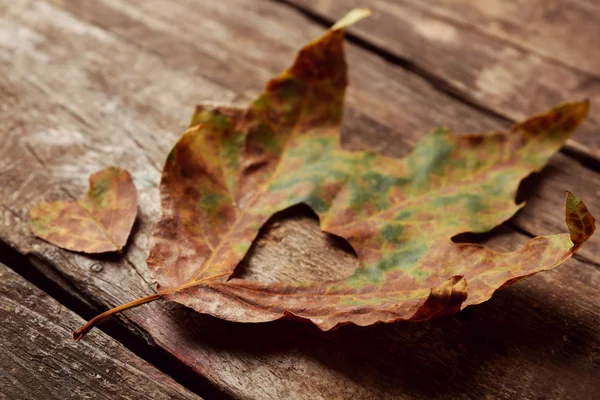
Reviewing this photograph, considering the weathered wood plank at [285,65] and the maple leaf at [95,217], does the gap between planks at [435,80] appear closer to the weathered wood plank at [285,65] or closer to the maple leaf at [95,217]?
the weathered wood plank at [285,65]

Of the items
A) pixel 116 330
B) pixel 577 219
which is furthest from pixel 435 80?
pixel 116 330

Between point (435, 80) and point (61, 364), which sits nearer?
point (61, 364)

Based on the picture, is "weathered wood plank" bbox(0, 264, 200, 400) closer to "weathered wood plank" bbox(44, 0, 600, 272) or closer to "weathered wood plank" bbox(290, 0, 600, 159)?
"weathered wood plank" bbox(44, 0, 600, 272)

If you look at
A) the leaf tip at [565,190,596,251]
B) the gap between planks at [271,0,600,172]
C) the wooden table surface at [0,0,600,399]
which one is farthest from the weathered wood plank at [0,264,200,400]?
the gap between planks at [271,0,600,172]

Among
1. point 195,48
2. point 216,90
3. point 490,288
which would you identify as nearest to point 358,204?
point 490,288

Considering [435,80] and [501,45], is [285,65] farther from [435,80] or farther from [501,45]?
[501,45]

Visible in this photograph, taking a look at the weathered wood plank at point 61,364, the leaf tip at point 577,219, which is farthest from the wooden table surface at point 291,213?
the leaf tip at point 577,219
